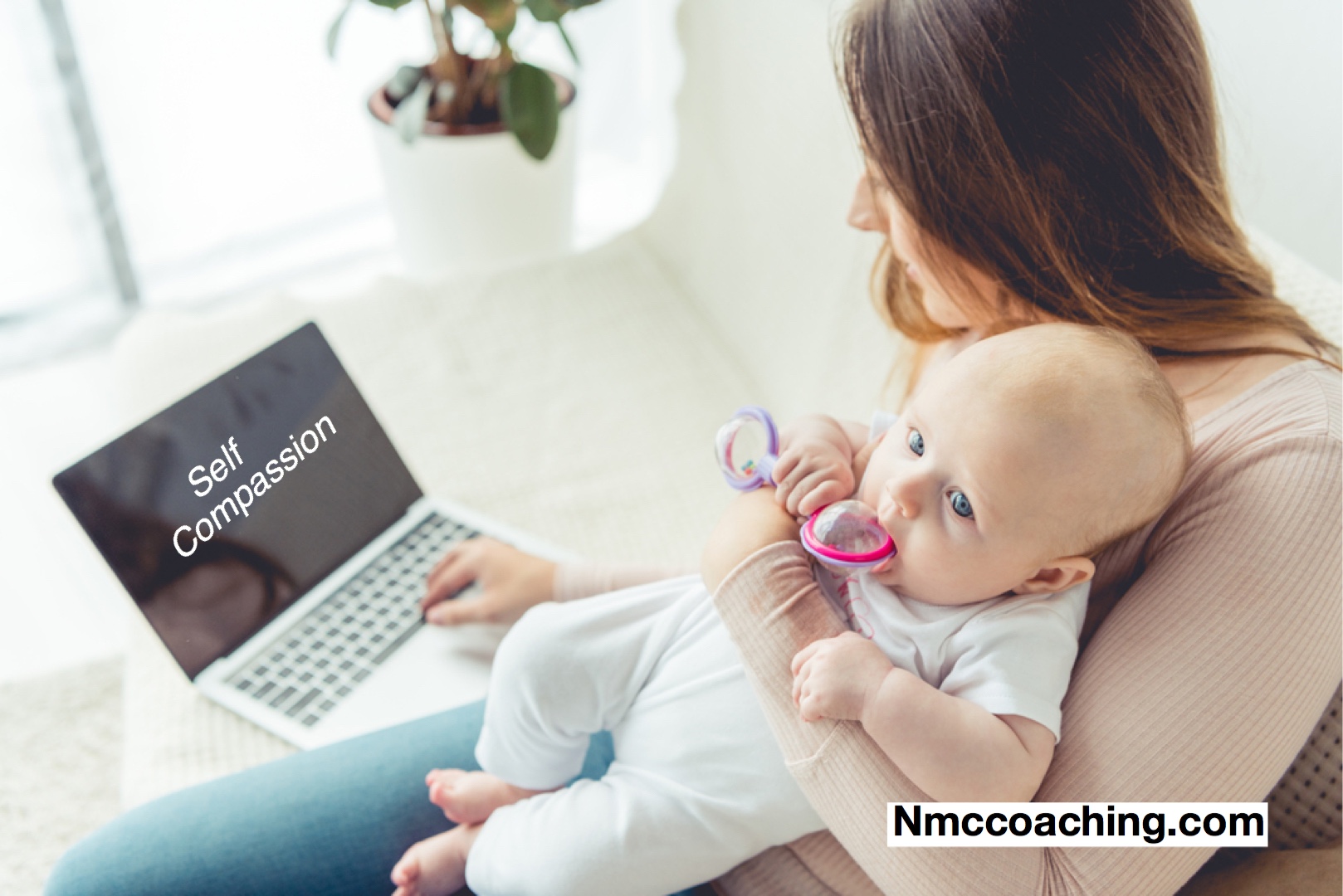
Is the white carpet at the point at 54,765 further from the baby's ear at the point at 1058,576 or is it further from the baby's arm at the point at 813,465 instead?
the baby's ear at the point at 1058,576

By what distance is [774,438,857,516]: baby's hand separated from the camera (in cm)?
85

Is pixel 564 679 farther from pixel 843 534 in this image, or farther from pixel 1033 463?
pixel 1033 463

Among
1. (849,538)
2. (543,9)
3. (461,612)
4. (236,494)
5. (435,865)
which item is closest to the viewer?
(849,538)

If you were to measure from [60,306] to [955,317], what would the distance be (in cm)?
228

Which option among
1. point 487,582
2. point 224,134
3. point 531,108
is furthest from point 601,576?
point 224,134

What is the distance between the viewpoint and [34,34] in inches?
83.4

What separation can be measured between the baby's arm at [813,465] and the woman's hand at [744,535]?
0.05 ft

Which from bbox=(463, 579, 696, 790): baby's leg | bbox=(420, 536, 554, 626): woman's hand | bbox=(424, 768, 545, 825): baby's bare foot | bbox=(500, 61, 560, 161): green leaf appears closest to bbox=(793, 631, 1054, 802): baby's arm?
bbox=(463, 579, 696, 790): baby's leg

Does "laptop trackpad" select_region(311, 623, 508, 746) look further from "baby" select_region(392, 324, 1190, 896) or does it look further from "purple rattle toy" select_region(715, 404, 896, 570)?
"purple rattle toy" select_region(715, 404, 896, 570)

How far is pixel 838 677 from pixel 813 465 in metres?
0.20

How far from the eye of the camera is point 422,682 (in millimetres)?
1151

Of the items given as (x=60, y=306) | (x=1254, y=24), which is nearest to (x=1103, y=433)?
(x=1254, y=24)

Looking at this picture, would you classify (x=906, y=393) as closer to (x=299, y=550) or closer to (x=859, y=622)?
(x=859, y=622)

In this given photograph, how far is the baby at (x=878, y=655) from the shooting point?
2.33 ft
